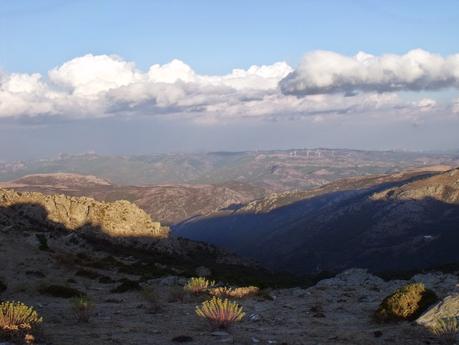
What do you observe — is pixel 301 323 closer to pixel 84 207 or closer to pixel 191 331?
pixel 191 331

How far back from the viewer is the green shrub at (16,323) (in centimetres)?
1678

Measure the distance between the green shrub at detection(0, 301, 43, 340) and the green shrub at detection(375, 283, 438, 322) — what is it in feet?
46.8

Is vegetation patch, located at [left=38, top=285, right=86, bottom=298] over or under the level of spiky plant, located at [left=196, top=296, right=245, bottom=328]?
under

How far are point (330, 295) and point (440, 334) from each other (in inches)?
664

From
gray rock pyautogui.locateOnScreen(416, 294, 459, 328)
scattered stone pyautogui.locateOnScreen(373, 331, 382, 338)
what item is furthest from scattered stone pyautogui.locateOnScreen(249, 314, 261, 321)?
gray rock pyautogui.locateOnScreen(416, 294, 459, 328)

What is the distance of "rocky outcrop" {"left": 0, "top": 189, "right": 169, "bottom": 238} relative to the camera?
116000 mm

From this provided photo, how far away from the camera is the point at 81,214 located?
122000 mm

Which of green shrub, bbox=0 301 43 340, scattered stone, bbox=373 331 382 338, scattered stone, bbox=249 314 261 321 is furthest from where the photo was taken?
scattered stone, bbox=249 314 261 321

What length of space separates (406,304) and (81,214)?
108772 millimetres

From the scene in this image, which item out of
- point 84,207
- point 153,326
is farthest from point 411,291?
point 84,207

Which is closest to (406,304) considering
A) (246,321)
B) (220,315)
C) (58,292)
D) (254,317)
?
(254,317)

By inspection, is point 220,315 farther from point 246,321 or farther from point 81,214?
point 81,214

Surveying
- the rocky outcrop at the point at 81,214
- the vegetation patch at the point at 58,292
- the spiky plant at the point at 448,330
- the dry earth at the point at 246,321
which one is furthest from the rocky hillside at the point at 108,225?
the spiky plant at the point at 448,330

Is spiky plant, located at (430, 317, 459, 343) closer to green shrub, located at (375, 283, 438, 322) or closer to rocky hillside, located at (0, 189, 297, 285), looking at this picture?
green shrub, located at (375, 283, 438, 322)
